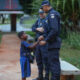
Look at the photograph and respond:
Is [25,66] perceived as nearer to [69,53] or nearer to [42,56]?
[42,56]

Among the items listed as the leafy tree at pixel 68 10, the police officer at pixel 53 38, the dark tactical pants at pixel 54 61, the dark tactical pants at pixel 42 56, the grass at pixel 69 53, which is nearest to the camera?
the police officer at pixel 53 38

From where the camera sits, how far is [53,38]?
516 cm

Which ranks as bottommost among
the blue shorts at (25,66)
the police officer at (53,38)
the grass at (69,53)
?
the grass at (69,53)

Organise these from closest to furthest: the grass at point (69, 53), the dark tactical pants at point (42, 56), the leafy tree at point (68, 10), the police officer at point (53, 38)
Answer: the police officer at point (53, 38)
the dark tactical pants at point (42, 56)
the grass at point (69, 53)
the leafy tree at point (68, 10)

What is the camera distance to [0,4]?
23234 millimetres

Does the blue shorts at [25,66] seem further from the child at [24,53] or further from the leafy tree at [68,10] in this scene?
the leafy tree at [68,10]

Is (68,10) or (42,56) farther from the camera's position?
(68,10)

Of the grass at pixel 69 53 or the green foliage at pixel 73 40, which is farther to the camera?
the green foliage at pixel 73 40

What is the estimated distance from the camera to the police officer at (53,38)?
5.10 m

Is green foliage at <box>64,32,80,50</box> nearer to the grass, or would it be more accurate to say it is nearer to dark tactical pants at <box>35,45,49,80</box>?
the grass

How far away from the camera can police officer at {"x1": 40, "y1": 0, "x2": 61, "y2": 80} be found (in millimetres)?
5098

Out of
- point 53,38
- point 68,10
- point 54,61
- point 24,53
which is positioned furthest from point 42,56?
point 68,10

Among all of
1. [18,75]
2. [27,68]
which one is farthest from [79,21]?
[27,68]

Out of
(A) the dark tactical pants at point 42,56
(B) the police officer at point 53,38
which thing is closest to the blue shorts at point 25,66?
(A) the dark tactical pants at point 42,56
